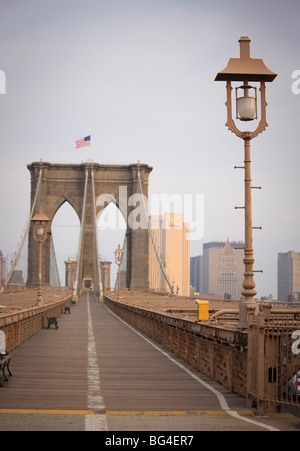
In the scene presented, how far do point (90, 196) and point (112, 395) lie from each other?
105 m

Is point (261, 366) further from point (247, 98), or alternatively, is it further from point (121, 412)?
point (247, 98)

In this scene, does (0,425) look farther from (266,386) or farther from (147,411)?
(266,386)

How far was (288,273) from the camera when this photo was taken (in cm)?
12425

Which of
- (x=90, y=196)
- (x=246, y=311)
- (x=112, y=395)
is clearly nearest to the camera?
(x=112, y=395)

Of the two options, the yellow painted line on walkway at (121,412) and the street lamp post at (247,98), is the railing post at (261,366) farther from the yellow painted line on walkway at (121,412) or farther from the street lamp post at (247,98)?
the street lamp post at (247,98)

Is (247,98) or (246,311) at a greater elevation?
(247,98)

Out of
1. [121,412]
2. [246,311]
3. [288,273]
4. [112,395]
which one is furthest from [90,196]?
[121,412]

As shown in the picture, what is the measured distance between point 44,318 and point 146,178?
8679 cm

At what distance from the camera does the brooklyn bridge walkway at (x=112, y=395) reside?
26.5 feet

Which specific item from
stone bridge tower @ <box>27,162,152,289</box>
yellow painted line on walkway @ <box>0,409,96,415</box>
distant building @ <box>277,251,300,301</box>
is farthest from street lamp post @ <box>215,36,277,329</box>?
stone bridge tower @ <box>27,162,152,289</box>

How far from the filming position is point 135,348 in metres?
19.2

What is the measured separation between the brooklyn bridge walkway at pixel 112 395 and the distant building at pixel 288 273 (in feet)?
306

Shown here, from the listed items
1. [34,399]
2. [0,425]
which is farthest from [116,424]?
[34,399]

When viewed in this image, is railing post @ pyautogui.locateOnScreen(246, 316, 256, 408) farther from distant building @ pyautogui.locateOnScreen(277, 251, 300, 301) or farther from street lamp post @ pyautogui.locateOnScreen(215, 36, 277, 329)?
distant building @ pyautogui.locateOnScreen(277, 251, 300, 301)
